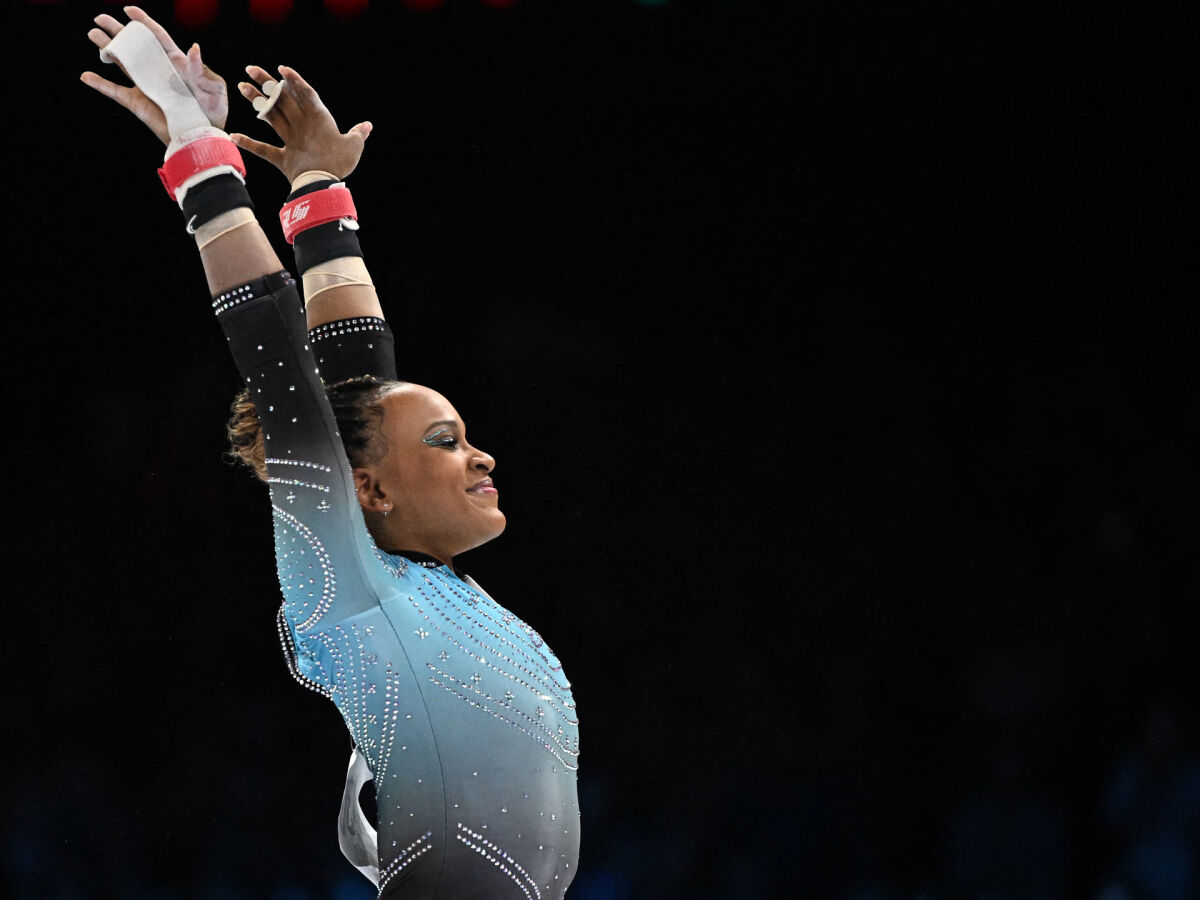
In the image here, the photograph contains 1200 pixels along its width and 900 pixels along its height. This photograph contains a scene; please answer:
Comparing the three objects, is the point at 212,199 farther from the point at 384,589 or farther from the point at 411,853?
the point at 411,853

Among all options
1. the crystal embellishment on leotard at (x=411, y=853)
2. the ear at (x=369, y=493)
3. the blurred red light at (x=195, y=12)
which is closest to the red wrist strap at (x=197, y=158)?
the ear at (x=369, y=493)

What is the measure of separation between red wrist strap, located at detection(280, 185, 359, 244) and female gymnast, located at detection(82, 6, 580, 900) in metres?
0.36

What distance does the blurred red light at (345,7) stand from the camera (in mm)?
3146

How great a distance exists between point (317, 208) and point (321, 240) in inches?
1.7

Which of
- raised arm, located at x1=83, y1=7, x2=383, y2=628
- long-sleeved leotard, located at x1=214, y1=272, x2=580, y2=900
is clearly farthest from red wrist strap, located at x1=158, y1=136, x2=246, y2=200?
long-sleeved leotard, located at x1=214, y1=272, x2=580, y2=900

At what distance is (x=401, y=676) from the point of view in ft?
4.66

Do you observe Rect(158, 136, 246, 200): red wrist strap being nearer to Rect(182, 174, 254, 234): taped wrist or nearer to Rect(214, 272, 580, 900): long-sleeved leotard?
Rect(182, 174, 254, 234): taped wrist

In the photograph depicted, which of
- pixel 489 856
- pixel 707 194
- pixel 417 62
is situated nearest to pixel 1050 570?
pixel 707 194

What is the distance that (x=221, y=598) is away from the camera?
3.20m

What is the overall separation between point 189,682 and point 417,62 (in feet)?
5.22

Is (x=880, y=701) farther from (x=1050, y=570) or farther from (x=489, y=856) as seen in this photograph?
(x=489, y=856)

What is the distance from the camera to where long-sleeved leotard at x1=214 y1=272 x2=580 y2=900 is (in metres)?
1.37

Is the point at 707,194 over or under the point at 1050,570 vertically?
over

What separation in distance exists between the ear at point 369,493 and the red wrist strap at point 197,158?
37cm
